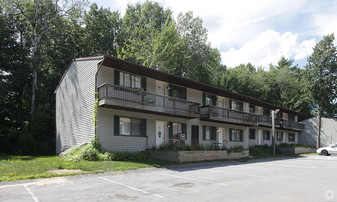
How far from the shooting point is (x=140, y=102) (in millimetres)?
17922

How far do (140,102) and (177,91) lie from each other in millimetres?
6092

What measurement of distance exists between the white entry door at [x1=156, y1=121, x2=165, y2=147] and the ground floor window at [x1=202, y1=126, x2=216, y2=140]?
18.8 feet

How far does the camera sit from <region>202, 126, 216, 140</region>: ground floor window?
2573cm

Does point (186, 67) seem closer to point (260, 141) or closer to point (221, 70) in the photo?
point (260, 141)

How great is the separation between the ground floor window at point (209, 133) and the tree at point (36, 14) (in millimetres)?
17071

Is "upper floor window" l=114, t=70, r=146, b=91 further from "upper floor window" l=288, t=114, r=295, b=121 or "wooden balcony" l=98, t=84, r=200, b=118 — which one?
"upper floor window" l=288, t=114, r=295, b=121

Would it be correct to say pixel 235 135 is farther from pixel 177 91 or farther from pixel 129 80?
pixel 129 80

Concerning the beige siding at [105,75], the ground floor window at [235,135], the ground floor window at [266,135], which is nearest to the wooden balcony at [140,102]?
the beige siding at [105,75]

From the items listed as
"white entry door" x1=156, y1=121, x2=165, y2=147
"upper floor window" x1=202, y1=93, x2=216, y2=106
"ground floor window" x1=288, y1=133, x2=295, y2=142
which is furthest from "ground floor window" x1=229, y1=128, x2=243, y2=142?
"ground floor window" x1=288, y1=133, x2=295, y2=142

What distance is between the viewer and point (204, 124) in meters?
25.8

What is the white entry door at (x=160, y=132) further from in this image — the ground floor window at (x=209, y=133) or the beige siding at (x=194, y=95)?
the ground floor window at (x=209, y=133)

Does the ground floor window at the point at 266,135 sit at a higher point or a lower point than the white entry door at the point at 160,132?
lower

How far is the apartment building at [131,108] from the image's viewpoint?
57.9 ft

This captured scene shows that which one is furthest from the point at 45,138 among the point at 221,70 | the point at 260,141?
the point at 221,70
